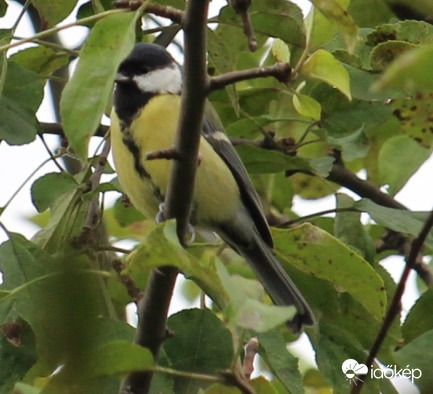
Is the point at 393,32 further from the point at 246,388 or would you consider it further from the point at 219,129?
the point at 246,388

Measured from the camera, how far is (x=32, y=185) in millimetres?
2064

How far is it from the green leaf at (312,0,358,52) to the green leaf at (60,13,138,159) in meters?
0.25

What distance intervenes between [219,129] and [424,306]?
2.03ft

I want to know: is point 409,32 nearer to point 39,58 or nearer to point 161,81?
point 161,81

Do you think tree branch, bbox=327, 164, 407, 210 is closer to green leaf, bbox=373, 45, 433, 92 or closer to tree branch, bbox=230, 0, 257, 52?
tree branch, bbox=230, 0, 257, 52

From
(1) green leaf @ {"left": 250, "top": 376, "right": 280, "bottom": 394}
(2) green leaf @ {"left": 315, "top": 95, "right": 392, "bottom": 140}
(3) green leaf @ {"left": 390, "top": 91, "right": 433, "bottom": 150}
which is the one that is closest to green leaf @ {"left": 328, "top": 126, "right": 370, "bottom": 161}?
(2) green leaf @ {"left": 315, "top": 95, "right": 392, "bottom": 140}

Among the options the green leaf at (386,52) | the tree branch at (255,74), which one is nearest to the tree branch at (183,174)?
the tree branch at (255,74)

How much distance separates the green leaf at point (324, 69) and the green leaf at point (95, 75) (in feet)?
0.82

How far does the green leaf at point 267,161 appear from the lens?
207 cm

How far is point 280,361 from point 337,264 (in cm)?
25

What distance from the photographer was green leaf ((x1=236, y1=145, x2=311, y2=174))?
6.79 ft

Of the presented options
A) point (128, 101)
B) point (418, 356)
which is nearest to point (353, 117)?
point (128, 101)

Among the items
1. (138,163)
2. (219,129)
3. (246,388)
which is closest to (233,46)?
(219,129)

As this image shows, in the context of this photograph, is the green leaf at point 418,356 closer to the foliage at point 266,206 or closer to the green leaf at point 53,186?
the foliage at point 266,206
